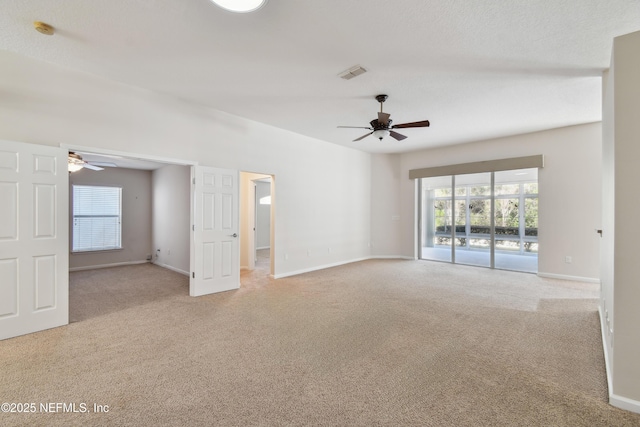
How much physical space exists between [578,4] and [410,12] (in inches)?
51.0

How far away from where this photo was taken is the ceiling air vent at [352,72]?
3230mm

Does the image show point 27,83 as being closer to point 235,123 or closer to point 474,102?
point 235,123

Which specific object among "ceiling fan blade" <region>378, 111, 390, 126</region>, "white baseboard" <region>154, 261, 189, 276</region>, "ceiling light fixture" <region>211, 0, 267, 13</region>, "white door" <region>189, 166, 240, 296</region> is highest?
"ceiling light fixture" <region>211, 0, 267, 13</region>

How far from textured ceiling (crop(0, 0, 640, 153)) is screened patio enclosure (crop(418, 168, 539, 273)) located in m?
2.11

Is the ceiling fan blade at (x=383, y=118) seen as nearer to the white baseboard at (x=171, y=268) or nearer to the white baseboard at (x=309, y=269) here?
the white baseboard at (x=309, y=269)

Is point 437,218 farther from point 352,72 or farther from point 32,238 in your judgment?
point 32,238

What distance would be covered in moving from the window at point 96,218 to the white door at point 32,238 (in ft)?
14.0

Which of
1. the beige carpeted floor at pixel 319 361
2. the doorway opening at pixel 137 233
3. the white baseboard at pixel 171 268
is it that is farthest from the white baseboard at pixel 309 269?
the white baseboard at pixel 171 268

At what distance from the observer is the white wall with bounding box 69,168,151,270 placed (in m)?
6.75

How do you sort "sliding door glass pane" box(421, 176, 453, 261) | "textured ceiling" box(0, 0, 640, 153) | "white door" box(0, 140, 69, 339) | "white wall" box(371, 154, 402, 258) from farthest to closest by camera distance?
"white wall" box(371, 154, 402, 258) → "sliding door glass pane" box(421, 176, 453, 261) → "white door" box(0, 140, 69, 339) → "textured ceiling" box(0, 0, 640, 153)

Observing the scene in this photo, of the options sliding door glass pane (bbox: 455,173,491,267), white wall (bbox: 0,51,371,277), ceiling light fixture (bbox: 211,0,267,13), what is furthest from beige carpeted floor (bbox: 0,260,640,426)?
ceiling light fixture (bbox: 211,0,267,13)

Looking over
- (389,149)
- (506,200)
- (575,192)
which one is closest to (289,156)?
(389,149)

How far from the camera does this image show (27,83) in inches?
121

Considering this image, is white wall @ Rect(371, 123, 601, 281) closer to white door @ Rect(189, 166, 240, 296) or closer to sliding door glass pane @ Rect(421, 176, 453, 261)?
sliding door glass pane @ Rect(421, 176, 453, 261)
